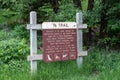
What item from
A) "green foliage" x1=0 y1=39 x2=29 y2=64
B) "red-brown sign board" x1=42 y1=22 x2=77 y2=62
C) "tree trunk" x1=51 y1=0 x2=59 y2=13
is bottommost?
"green foliage" x1=0 y1=39 x2=29 y2=64

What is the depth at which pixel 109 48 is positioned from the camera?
363 inches

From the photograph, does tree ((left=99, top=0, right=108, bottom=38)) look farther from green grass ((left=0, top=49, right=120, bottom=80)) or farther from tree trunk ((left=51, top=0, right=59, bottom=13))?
tree trunk ((left=51, top=0, right=59, bottom=13))

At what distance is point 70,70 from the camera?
7078 mm

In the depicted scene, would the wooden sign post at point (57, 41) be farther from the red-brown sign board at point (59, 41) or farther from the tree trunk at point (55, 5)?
the tree trunk at point (55, 5)

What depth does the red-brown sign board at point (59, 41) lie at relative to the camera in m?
6.82

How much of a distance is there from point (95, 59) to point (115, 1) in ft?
5.47

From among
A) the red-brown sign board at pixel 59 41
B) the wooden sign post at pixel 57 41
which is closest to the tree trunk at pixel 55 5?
the wooden sign post at pixel 57 41

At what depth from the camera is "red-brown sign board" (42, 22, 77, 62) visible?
6.82 metres

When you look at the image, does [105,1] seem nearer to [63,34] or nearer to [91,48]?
[91,48]

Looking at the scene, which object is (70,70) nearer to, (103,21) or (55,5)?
(103,21)

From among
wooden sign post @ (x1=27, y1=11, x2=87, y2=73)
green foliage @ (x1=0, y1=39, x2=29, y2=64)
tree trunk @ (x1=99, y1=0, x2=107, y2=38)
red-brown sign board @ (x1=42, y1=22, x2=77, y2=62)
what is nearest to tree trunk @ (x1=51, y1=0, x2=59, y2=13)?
tree trunk @ (x1=99, y1=0, x2=107, y2=38)

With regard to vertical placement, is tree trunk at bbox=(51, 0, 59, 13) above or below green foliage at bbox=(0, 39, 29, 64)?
above

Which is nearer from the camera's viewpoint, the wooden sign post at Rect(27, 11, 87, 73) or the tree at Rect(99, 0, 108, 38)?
the wooden sign post at Rect(27, 11, 87, 73)

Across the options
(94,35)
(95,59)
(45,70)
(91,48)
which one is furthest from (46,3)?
(45,70)
